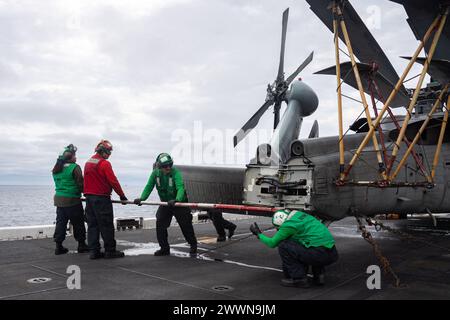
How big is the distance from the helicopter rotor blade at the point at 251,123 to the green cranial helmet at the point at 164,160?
661cm

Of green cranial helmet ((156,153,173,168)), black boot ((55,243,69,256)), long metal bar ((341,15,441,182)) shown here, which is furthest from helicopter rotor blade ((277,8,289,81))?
black boot ((55,243,69,256))

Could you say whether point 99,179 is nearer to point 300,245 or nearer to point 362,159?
point 300,245

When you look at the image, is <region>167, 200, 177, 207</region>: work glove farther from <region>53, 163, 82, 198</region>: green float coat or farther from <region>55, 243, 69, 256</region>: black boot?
<region>55, 243, 69, 256</region>: black boot

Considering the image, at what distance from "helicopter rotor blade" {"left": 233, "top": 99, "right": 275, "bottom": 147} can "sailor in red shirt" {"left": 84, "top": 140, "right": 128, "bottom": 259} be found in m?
7.32

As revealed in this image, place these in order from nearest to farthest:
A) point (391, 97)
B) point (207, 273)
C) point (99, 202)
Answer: point (207, 273)
point (391, 97)
point (99, 202)

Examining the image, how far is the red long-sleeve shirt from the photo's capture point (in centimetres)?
758

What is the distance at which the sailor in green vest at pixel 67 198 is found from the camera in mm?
8070

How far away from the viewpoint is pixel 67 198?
8.12 m

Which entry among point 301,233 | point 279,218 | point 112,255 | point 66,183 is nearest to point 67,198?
point 66,183

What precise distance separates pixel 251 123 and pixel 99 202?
8.83m

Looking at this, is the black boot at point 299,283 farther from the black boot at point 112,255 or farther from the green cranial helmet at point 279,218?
the black boot at point 112,255

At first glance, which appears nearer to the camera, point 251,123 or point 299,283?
point 299,283

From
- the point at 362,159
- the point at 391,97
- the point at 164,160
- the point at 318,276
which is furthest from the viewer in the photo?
the point at 164,160

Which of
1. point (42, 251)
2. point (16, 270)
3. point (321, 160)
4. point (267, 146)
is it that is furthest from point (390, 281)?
point (42, 251)
